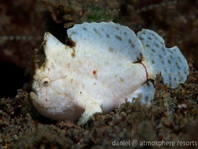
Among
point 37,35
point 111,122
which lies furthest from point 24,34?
point 111,122

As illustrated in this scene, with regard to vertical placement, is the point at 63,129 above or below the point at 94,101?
below

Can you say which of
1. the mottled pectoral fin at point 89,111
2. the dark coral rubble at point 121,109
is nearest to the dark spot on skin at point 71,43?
the dark coral rubble at point 121,109

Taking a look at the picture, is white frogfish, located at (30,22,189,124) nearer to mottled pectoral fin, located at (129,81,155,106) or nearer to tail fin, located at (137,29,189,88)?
mottled pectoral fin, located at (129,81,155,106)

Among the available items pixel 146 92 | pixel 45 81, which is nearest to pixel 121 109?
pixel 146 92

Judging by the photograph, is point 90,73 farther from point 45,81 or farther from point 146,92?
point 146,92

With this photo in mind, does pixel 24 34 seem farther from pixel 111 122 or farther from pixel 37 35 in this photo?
pixel 111 122

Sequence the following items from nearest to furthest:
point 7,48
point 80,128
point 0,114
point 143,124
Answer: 1. point 143,124
2. point 80,128
3. point 0,114
4. point 7,48
